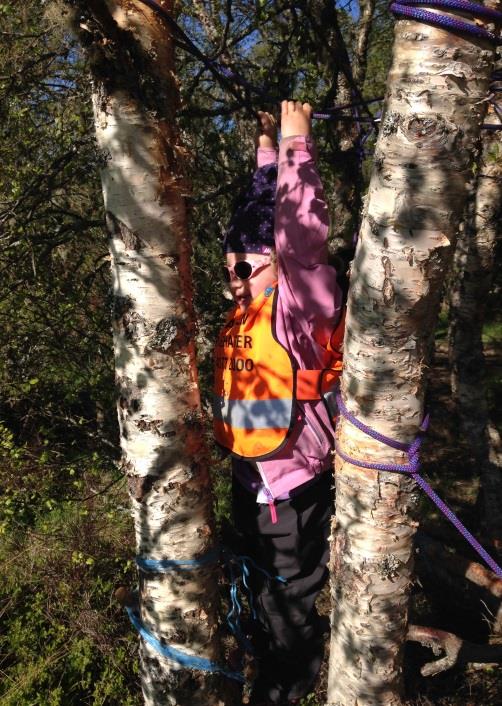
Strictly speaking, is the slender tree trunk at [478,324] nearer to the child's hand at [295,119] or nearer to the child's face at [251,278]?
the child's hand at [295,119]

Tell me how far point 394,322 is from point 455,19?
70 cm

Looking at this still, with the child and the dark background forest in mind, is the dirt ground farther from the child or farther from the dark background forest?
the child

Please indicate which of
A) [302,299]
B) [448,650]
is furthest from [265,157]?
[448,650]

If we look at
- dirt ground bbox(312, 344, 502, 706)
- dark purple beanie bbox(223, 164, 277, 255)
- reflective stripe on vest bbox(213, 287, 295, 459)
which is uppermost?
dark purple beanie bbox(223, 164, 277, 255)

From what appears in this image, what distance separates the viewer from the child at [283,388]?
188 centimetres

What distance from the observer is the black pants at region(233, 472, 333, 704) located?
2256mm

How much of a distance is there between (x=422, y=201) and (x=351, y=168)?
1.91m

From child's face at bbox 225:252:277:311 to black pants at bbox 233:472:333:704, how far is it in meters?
0.79

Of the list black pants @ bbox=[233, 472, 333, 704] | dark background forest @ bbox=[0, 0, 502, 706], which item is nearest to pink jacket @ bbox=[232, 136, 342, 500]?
black pants @ bbox=[233, 472, 333, 704]

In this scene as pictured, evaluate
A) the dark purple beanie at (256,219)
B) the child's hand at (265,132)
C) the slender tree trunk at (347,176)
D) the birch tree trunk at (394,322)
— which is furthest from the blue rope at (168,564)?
the slender tree trunk at (347,176)

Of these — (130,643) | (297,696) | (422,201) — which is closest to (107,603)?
(130,643)

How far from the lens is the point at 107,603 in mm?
4156

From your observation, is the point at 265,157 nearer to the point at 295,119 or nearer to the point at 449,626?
the point at 295,119

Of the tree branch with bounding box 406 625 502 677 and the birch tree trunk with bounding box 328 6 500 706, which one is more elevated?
the birch tree trunk with bounding box 328 6 500 706
